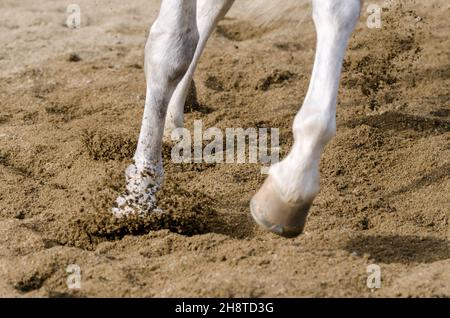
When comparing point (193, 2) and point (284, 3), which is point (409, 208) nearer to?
point (193, 2)

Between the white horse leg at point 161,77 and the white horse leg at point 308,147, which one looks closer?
the white horse leg at point 308,147

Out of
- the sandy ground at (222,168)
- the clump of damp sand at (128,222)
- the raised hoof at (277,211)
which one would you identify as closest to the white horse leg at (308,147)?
the raised hoof at (277,211)

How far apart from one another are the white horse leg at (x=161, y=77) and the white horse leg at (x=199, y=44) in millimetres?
1044

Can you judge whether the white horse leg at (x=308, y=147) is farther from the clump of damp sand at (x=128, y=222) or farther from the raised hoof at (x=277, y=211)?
the clump of damp sand at (x=128, y=222)

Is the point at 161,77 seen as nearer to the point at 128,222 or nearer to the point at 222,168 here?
the point at 128,222

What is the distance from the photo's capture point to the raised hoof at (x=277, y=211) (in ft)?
10.7

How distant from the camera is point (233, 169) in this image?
4574 mm

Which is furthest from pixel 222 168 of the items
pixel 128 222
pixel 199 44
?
pixel 128 222

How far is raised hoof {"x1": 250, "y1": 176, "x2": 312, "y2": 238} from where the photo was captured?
128 inches

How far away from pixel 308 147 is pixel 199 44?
189 cm

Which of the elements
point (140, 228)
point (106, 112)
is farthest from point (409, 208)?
point (106, 112)

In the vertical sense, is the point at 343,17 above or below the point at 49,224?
above

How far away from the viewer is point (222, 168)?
182 inches

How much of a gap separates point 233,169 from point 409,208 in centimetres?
92
